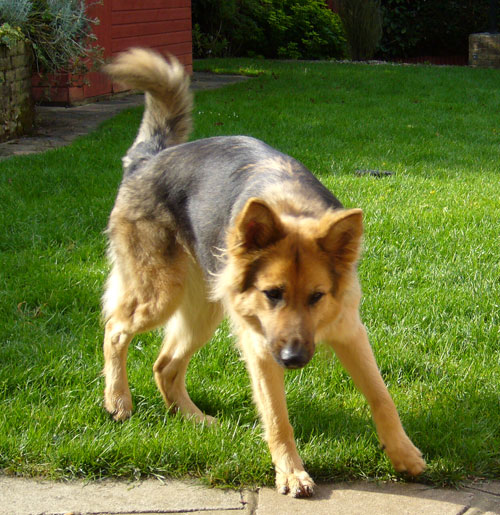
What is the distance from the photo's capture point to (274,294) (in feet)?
10.4

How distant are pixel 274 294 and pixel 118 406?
3.96 ft

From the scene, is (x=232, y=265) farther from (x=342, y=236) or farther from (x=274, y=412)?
(x=274, y=412)

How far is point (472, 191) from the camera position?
23.8 feet

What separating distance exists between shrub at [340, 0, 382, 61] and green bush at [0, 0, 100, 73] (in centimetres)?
1091

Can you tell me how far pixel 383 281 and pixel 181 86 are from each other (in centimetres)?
199

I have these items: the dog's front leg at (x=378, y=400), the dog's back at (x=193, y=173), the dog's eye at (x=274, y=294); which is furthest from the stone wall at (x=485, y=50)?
the dog's eye at (x=274, y=294)

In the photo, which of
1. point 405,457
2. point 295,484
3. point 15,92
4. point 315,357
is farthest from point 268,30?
point 295,484

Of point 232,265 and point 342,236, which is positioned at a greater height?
point 342,236

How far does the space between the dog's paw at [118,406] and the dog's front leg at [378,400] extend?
1154mm

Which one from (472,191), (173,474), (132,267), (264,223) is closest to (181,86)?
(132,267)

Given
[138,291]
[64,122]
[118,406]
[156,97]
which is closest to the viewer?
[118,406]

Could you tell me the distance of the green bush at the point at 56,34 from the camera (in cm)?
1006

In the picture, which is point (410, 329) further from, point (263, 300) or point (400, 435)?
point (263, 300)

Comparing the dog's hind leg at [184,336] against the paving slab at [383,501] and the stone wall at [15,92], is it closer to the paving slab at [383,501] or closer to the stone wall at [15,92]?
the paving slab at [383,501]
